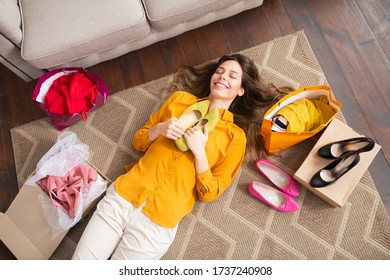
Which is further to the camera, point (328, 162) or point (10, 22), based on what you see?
point (328, 162)

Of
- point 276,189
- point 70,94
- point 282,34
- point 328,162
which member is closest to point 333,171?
point 328,162

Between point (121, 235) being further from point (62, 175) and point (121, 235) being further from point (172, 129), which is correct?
point (172, 129)

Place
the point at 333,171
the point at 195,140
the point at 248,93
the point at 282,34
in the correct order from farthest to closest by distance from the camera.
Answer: the point at 282,34, the point at 248,93, the point at 333,171, the point at 195,140

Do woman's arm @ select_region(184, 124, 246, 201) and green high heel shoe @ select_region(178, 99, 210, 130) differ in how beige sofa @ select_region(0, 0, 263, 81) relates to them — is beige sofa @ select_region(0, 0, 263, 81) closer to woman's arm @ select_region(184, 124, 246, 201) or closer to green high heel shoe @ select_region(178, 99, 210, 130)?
green high heel shoe @ select_region(178, 99, 210, 130)

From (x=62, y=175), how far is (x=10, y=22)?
0.96m

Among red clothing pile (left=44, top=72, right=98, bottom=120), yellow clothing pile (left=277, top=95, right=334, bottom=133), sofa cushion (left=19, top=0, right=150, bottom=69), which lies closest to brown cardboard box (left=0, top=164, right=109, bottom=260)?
red clothing pile (left=44, top=72, right=98, bottom=120)

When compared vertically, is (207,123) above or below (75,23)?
below

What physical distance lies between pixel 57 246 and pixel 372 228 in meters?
2.00

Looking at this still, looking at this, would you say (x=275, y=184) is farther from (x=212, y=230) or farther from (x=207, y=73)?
(x=207, y=73)

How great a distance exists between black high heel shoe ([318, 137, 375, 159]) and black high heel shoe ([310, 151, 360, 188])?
4 centimetres

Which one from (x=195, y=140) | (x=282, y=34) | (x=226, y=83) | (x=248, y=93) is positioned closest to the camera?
(x=195, y=140)

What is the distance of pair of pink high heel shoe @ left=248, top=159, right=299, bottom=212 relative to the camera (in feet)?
7.19

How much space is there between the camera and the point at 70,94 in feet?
7.49
